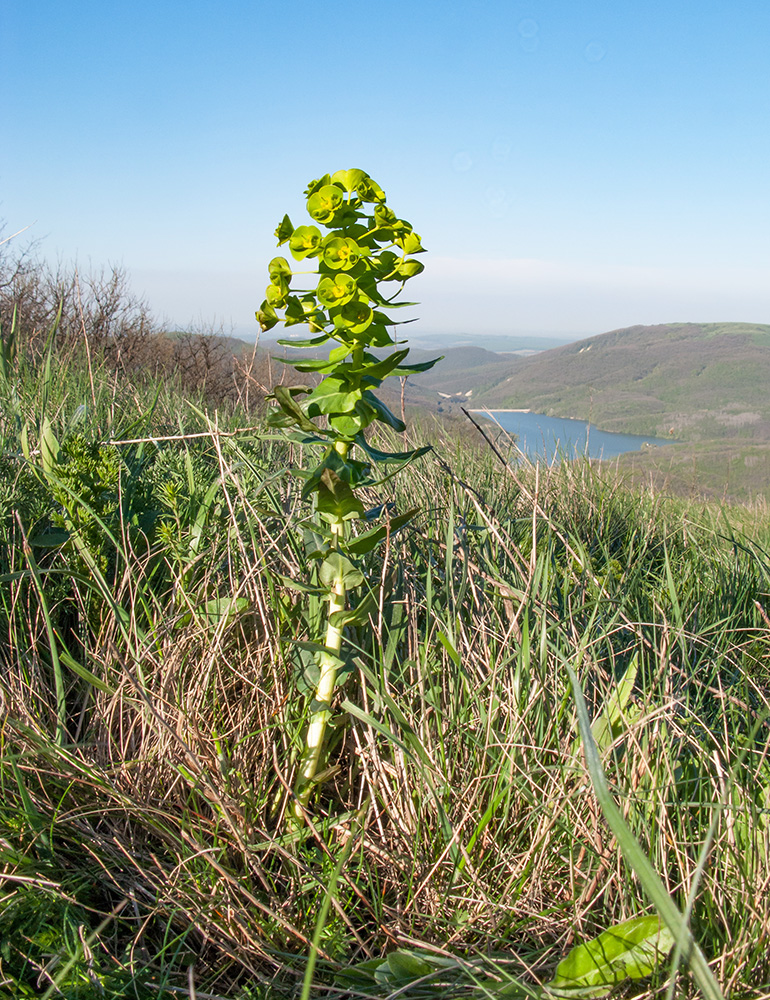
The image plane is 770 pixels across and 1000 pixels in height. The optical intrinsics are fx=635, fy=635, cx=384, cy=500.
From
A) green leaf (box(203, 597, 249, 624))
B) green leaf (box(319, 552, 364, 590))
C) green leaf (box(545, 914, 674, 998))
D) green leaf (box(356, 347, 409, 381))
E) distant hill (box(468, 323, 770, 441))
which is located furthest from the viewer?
distant hill (box(468, 323, 770, 441))

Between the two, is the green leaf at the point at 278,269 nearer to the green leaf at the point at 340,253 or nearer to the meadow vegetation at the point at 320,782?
the green leaf at the point at 340,253

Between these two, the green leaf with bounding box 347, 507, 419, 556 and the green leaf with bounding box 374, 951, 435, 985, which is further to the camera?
the green leaf with bounding box 347, 507, 419, 556

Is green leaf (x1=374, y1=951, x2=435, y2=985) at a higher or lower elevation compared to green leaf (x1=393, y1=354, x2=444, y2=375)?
lower

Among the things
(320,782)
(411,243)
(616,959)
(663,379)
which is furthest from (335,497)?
(663,379)

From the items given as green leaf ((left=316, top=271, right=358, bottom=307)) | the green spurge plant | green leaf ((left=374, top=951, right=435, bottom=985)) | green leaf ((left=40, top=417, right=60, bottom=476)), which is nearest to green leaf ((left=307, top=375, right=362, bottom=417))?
the green spurge plant

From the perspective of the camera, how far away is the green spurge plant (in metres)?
1.14

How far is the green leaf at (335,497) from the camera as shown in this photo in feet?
3.97

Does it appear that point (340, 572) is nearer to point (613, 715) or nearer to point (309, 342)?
point (309, 342)

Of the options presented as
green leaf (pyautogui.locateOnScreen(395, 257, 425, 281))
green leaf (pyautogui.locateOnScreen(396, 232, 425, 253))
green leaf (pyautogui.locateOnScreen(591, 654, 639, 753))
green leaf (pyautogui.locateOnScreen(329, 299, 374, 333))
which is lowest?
green leaf (pyautogui.locateOnScreen(591, 654, 639, 753))

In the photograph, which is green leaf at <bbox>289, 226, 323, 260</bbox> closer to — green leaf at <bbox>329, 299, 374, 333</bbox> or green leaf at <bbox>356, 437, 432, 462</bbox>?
green leaf at <bbox>329, 299, 374, 333</bbox>

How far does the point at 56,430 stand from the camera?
226 cm

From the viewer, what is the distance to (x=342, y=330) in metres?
1.18

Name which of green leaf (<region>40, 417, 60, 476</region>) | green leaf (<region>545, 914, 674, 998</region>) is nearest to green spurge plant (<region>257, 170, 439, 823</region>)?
green leaf (<region>545, 914, 674, 998</region>)

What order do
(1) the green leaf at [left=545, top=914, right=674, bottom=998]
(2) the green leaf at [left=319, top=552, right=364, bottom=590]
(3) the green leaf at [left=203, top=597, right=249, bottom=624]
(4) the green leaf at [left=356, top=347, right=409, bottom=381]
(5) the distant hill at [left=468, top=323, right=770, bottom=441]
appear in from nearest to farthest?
(1) the green leaf at [left=545, top=914, right=674, bottom=998], (4) the green leaf at [left=356, top=347, right=409, bottom=381], (2) the green leaf at [left=319, top=552, right=364, bottom=590], (3) the green leaf at [left=203, top=597, right=249, bottom=624], (5) the distant hill at [left=468, top=323, right=770, bottom=441]
